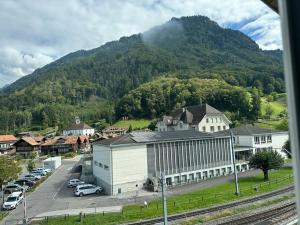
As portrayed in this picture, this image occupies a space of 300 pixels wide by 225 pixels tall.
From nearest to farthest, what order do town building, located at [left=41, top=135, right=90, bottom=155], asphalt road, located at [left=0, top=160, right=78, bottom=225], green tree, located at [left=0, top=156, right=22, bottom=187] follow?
asphalt road, located at [left=0, top=160, right=78, bottom=225]
green tree, located at [left=0, top=156, right=22, bottom=187]
town building, located at [left=41, top=135, right=90, bottom=155]

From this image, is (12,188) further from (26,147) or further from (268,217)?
(26,147)

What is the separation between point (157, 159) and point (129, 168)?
12.4 ft

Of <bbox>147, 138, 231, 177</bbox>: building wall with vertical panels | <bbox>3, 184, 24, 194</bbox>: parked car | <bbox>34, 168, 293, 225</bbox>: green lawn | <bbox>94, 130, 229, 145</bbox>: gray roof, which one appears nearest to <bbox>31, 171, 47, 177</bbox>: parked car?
<bbox>3, 184, 24, 194</bbox>: parked car

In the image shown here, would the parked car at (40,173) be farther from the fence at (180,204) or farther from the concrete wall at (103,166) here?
the fence at (180,204)

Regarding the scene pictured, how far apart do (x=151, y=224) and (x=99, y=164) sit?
17653mm

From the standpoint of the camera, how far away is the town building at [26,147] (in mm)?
80438

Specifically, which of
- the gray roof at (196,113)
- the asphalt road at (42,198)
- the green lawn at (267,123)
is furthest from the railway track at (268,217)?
the green lawn at (267,123)

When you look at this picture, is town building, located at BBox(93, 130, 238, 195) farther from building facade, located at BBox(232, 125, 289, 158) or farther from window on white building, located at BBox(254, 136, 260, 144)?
Result: window on white building, located at BBox(254, 136, 260, 144)

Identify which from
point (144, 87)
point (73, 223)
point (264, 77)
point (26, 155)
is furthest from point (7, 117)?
point (73, 223)

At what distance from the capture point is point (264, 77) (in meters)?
124

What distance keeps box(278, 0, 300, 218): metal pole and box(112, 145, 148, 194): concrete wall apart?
1355 inches

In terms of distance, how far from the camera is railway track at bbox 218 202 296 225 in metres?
22.0

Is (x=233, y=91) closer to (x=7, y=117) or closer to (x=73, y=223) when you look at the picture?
(x=73, y=223)

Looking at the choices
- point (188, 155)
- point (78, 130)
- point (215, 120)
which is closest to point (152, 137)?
point (188, 155)
